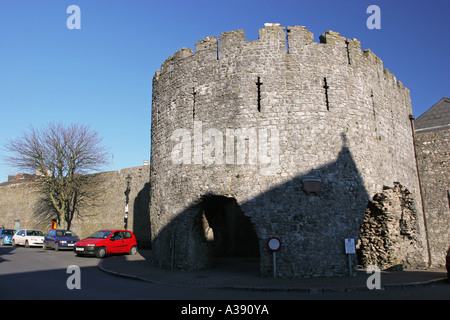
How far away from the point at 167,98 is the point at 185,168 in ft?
9.83

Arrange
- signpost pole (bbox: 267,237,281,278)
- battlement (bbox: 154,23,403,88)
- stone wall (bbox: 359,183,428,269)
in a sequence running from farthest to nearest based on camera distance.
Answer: stone wall (bbox: 359,183,428,269) < battlement (bbox: 154,23,403,88) < signpost pole (bbox: 267,237,281,278)

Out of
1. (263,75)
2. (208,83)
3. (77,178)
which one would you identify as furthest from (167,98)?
(77,178)

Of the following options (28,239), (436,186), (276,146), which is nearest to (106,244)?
(28,239)

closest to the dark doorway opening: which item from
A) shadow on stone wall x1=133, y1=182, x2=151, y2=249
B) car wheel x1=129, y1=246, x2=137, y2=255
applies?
car wheel x1=129, y1=246, x2=137, y2=255

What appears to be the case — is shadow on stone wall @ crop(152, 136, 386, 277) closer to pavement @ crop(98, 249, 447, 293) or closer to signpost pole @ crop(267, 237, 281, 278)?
signpost pole @ crop(267, 237, 281, 278)

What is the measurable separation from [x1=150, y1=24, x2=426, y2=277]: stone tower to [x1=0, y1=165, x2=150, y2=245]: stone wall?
1008 cm

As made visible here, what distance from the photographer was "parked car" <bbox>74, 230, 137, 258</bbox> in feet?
50.0

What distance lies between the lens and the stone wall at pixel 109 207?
21797mm

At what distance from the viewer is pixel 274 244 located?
30.5 ft

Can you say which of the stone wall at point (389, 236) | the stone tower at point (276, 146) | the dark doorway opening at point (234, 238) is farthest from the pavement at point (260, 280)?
the dark doorway opening at point (234, 238)

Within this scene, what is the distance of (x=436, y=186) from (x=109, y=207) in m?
20.5

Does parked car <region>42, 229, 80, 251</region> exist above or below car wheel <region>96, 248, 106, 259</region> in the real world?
above

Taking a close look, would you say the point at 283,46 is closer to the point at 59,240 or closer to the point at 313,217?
the point at 313,217
